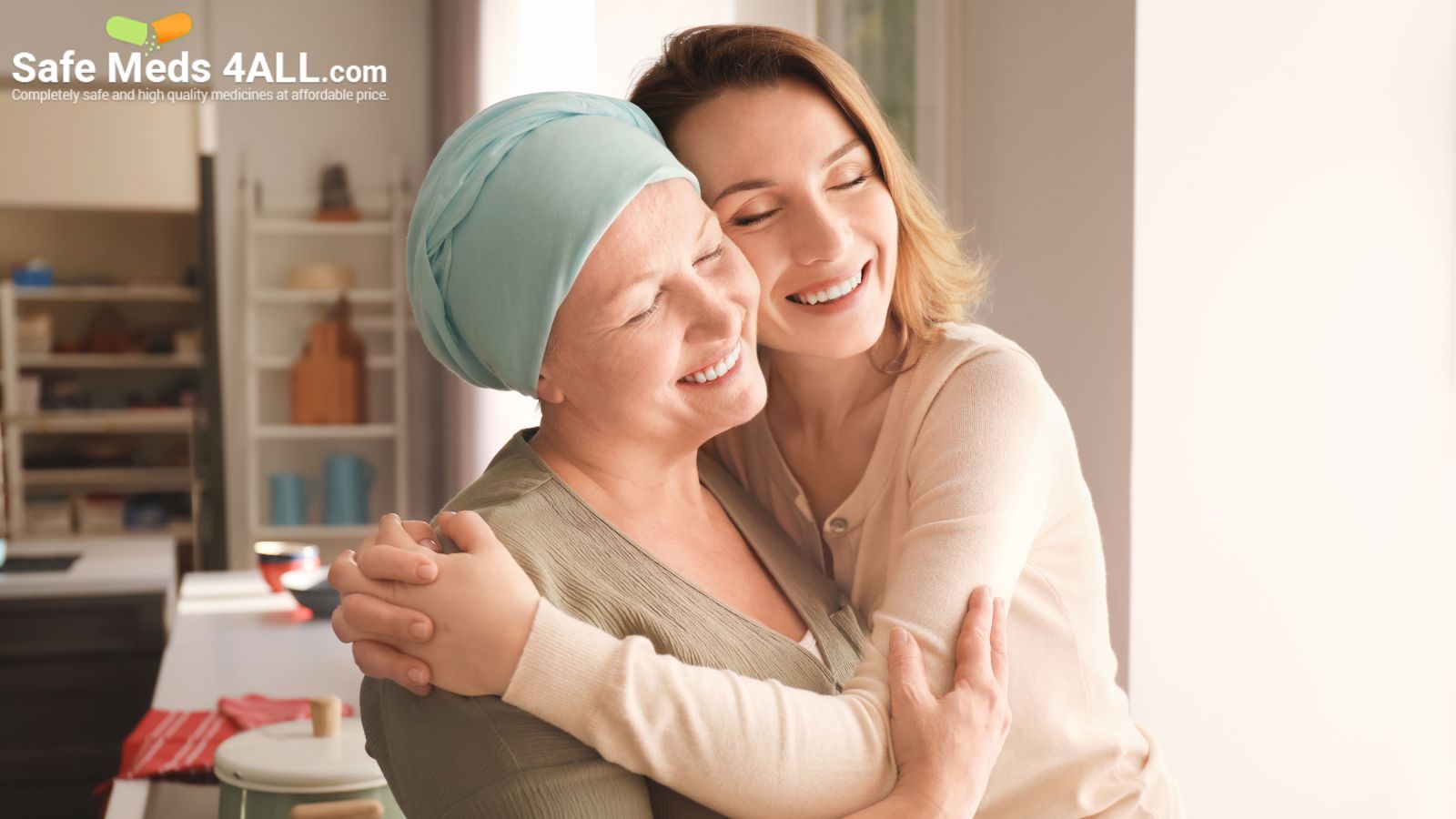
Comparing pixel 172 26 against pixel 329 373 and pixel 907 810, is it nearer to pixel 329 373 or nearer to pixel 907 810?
pixel 329 373

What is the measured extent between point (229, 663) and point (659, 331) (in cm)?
174

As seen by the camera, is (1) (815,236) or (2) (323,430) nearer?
(1) (815,236)

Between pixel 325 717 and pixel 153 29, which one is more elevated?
pixel 153 29

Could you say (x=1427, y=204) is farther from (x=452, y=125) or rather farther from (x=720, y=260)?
(x=452, y=125)

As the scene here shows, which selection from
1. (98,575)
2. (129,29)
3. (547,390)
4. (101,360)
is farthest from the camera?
(101,360)

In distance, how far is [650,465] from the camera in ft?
3.84

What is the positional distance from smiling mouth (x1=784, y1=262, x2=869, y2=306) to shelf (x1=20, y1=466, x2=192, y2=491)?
5427 millimetres

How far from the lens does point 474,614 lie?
0.92 metres

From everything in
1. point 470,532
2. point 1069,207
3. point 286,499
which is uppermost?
point 1069,207

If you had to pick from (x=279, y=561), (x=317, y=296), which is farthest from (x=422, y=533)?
(x=317, y=296)

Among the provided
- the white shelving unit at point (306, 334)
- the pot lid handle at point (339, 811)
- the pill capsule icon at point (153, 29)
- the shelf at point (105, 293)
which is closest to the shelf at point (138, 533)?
the white shelving unit at point (306, 334)

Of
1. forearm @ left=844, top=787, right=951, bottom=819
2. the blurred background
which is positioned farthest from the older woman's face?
the blurred background

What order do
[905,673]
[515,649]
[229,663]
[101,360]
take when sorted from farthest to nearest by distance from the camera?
1. [101,360]
2. [229,663]
3. [905,673]
4. [515,649]

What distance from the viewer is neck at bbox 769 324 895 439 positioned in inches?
56.8
